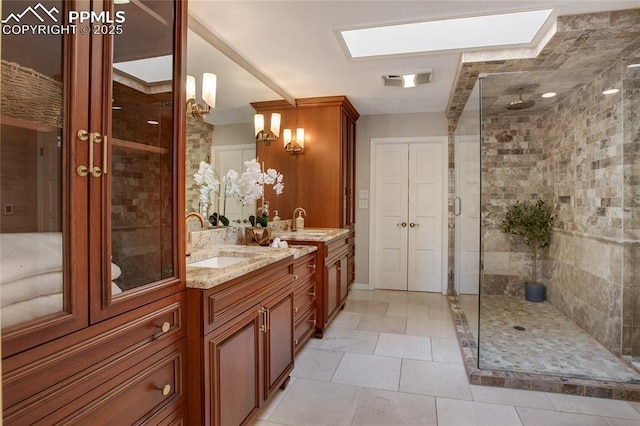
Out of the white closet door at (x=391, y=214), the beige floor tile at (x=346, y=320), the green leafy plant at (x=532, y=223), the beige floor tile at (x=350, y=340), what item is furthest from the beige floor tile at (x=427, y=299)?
the beige floor tile at (x=350, y=340)

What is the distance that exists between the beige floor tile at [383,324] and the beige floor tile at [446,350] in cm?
37

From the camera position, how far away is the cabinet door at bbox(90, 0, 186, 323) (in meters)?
1.06

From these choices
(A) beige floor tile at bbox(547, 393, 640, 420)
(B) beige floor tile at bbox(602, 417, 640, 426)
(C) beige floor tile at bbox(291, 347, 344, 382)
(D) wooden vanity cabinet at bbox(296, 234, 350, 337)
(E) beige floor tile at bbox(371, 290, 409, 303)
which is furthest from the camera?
(E) beige floor tile at bbox(371, 290, 409, 303)

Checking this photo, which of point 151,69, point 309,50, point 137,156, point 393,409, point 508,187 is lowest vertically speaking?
point 393,409

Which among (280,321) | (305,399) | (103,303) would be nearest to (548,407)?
(305,399)

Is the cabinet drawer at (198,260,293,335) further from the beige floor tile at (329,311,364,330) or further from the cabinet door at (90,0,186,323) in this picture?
the beige floor tile at (329,311,364,330)

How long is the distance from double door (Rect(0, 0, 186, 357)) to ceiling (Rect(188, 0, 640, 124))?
1.18 meters

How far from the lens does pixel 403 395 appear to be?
2287mm

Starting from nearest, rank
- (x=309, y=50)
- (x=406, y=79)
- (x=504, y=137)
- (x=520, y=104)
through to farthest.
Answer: (x=309, y=50)
(x=406, y=79)
(x=520, y=104)
(x=504, y=137)

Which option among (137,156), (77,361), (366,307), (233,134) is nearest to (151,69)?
(137,156)

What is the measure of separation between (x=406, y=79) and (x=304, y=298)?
2.31 m

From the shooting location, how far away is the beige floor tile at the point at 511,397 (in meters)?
2.19

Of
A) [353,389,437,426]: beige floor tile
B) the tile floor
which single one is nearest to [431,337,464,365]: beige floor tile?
the tile floor

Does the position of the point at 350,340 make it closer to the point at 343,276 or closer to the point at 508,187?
the point at 343,276
